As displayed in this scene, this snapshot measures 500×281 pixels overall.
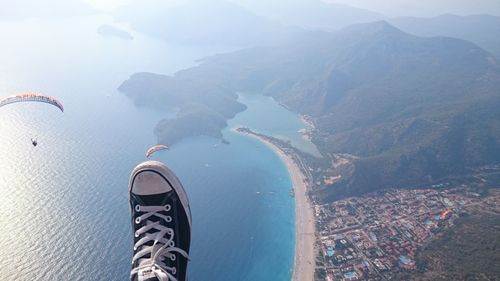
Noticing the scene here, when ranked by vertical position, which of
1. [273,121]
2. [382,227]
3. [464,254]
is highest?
[273,121]

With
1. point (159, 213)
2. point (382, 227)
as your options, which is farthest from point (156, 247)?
point (382, 227)

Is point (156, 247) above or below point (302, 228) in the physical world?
above

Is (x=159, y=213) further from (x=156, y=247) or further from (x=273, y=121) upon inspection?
(x=273, y=121)

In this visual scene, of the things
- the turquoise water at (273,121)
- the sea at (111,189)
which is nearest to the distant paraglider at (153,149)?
the sea at (111,189)

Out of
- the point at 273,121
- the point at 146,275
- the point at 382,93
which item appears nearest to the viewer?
the point at 146,275

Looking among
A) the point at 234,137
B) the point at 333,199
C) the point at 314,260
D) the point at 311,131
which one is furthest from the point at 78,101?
the point at 314,260

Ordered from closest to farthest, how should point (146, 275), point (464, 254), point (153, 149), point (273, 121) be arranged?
point (146, 275), point (153, 149), point (464, 254), point (273, 121)

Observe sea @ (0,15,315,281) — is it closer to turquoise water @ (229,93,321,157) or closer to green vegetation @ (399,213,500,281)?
turquoise water @ (229,93,321,157)
